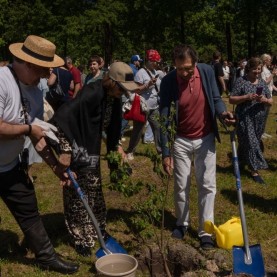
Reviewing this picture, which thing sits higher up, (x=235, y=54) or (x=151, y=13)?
(x=151, y=13)

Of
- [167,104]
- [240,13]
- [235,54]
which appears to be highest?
[167,104]

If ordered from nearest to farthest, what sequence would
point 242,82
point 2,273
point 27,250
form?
point 2,273 < point 27,250 < point 242,82

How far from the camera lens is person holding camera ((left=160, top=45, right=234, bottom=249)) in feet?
13.3

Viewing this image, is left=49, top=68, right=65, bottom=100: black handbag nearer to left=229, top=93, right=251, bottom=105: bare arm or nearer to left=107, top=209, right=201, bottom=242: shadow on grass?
left=107, top=209, right=201, bottom=242: shadow on grass

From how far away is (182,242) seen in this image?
14.6 feet

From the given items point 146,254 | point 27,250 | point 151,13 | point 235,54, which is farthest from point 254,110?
point 235,54

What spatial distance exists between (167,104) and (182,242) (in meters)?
1.43

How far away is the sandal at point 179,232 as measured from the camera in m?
4.54

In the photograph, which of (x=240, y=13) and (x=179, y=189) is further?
(x=240, y=13)

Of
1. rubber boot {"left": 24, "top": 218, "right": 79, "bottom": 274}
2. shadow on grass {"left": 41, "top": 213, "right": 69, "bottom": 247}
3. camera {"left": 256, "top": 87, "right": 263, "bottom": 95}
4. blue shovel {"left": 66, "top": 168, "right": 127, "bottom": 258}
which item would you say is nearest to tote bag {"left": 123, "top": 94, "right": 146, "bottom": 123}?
camera {"left": 256, "top": 87, "right": 263, "bottom": 95}

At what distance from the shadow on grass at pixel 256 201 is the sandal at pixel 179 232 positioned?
4.26 ft

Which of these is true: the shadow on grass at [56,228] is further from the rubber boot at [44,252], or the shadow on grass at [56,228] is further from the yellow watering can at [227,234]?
the yellow watering can at [227,234]

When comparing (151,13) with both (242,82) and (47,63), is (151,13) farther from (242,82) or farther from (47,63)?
(47,63)

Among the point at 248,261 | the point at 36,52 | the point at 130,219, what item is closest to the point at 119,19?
the point at 130,219
